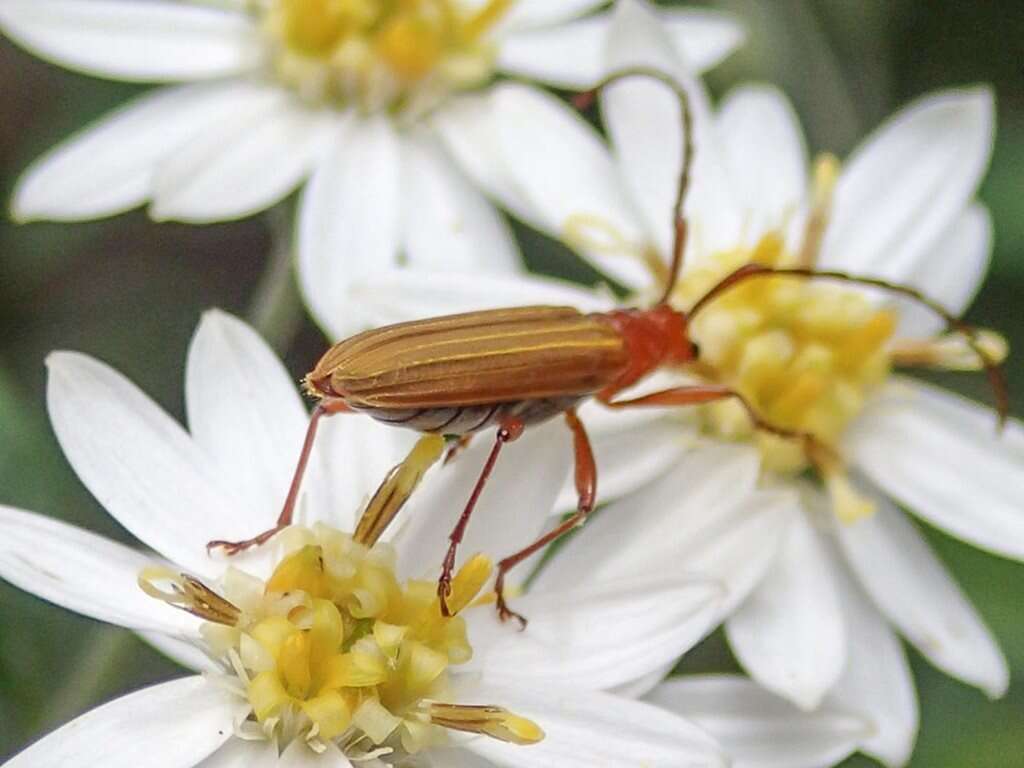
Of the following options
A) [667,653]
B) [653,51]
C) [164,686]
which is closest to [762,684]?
[667,653]

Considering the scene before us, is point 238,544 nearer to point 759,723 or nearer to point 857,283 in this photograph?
point 759,723

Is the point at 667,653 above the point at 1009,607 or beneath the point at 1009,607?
above

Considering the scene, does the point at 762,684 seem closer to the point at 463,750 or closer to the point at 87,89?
the point at 463,750

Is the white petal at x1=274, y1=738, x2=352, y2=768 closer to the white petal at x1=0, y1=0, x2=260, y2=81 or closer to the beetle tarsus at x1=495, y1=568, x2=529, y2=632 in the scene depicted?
the beetle tarsus at x1=495, y1=568, x2=529, y2=632

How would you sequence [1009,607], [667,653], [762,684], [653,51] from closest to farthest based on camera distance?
1. [667,653]
2. [762,684]
3. [653,51]
4. [1009,607]

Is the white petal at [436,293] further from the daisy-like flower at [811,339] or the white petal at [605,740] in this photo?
the white petal at [605,740]

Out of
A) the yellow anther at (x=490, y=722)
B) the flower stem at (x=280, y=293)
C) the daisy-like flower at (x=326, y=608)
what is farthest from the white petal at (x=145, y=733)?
the flower stem at (x=280, y=293)
